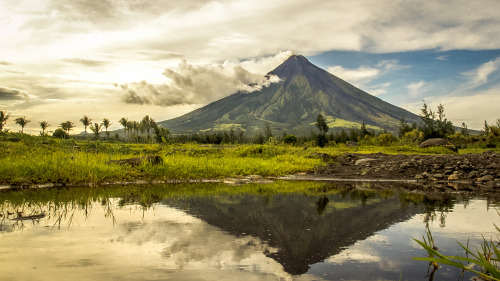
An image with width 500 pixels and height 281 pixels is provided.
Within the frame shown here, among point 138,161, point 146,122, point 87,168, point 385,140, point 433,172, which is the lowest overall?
point 433,172

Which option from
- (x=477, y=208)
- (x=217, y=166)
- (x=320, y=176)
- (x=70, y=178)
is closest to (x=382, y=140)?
(x=320, y=176)

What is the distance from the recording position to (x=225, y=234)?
5180 millimetres

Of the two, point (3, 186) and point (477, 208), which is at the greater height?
point (3, 186)

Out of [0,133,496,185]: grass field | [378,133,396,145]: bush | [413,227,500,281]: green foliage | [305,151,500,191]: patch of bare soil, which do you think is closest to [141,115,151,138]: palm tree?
[378,133,396,145]: bush

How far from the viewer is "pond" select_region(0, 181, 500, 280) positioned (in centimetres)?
363

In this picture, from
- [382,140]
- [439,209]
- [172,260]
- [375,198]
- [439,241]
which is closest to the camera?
[172,260]

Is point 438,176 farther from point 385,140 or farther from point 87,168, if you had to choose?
point 385,140

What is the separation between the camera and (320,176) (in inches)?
604

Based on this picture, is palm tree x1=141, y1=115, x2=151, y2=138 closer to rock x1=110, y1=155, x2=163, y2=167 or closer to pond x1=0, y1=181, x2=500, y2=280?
rock x1=110, y1=155, x2=163, y2=167

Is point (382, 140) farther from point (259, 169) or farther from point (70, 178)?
point (70, 178)

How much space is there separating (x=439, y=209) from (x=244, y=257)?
219 inches

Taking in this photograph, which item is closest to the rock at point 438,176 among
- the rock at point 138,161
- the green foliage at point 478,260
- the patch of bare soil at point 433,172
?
the patch of bare soil at point 433,172

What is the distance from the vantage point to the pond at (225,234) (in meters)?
3.63

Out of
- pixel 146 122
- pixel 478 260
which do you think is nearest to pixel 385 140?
pixel 478 260
